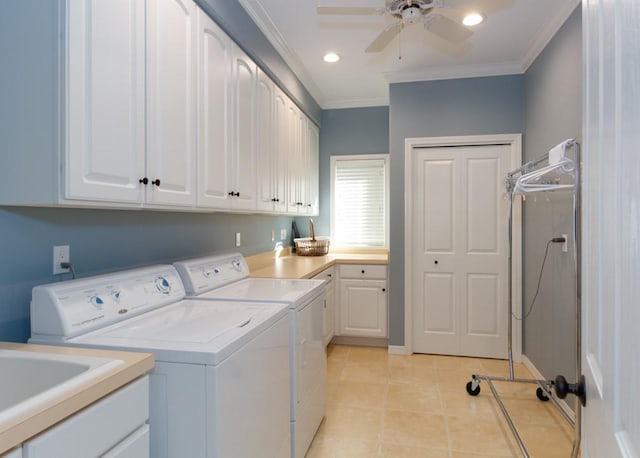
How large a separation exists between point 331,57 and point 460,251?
214cm

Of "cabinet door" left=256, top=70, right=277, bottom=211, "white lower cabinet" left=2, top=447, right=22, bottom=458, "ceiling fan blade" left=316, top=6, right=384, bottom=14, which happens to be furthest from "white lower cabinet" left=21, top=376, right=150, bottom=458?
"ceiling fan blade" left=316, top=6, right=384, bottom=14

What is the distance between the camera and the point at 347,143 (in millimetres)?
4527


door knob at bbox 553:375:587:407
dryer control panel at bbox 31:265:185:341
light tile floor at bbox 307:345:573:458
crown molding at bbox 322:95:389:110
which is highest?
crown molding at bbox 322:95:389:110

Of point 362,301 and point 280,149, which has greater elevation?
point 280,149

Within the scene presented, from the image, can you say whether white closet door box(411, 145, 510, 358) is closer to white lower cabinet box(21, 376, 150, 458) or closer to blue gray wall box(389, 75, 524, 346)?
blue gray wall box(389, 75, 524, 346)

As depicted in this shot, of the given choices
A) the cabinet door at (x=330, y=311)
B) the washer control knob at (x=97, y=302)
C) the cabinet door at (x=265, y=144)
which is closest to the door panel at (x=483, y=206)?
the cabinet door at (x=330, y=311)

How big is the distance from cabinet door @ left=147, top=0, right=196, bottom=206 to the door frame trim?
235 centimetres

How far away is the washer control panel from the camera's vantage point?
196cm

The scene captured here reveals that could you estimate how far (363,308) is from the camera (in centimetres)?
381

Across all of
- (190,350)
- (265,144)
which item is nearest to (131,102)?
(190,350)

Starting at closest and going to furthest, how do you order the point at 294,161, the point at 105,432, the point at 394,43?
the point at 105,432, the point at 394,43, the point at 294,161

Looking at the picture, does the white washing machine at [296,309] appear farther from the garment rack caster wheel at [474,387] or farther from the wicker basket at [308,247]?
the wicker basket at [308,247]

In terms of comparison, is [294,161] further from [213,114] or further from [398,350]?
[398,350]

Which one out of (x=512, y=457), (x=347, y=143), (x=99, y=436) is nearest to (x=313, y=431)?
(x=512, y=457)
